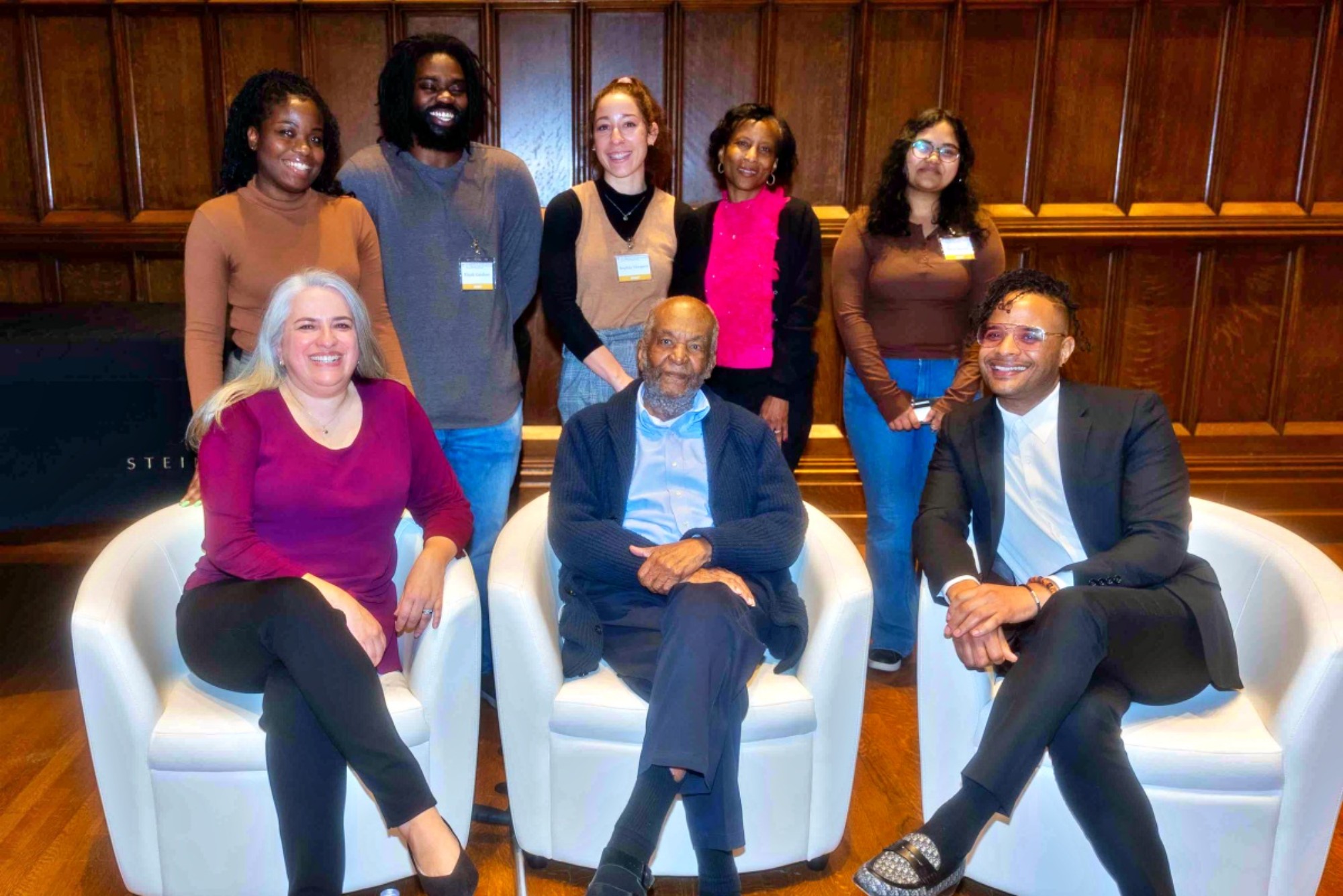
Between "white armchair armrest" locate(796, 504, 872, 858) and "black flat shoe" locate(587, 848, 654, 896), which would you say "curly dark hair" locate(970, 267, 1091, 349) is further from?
"black flat shoe" locate(587, 848, 654, 896)

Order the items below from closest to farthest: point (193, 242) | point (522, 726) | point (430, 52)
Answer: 1. point (522, 726)
2. point (193, 242)
3. point (430, 52)

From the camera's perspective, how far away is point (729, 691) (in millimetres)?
2186

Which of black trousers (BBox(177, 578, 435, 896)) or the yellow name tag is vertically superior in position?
the yellow name tag

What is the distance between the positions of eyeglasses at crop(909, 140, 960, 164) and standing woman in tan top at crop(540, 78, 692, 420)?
2.41 feet

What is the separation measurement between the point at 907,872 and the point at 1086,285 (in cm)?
322

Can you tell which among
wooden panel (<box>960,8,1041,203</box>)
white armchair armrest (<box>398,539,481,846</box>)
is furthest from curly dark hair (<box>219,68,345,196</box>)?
wooden panel (<box>960,8,1041,203</box>)

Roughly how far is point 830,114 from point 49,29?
118 inches

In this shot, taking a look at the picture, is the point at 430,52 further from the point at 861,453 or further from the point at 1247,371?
the point at 1247,371

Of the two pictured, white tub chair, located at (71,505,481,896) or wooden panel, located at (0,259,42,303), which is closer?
white tub chair, located at (71,505,481,896)

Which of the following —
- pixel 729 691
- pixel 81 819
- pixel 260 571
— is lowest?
pixel 81 819

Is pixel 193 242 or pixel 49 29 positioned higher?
pixel 49 29

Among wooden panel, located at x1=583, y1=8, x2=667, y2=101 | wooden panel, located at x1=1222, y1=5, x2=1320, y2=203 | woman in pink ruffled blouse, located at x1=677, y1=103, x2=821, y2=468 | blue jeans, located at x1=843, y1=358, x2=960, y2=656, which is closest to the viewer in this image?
woman in pink ruffled blouse, located at x1=677, y1=103, x2=821, y2=468

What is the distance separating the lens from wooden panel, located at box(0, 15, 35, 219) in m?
4.17

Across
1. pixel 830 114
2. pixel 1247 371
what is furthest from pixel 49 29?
pixel 1247 371
